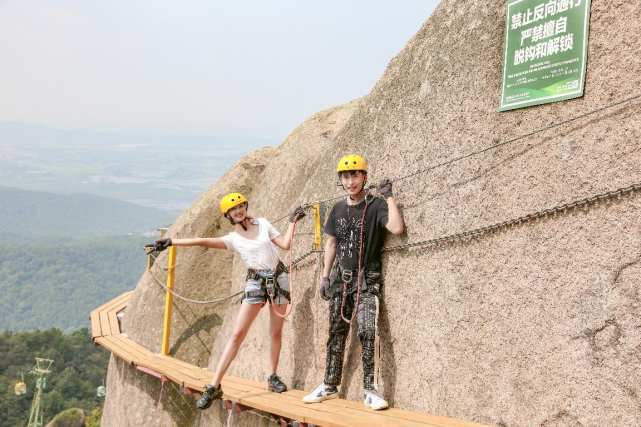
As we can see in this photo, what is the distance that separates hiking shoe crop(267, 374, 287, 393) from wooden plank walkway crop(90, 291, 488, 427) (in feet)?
0.23

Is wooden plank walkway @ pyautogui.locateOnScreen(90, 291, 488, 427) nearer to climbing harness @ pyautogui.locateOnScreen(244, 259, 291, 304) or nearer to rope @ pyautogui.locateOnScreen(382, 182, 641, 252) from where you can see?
climbing harness @ pyautogui.locateOnScreen(244, 259, 291, 304)

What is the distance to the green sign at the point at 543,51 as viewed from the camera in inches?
184

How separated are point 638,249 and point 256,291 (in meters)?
4.18

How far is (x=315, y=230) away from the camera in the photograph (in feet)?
24.8

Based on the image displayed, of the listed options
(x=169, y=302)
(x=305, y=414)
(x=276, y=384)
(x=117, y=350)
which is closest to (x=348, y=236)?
(x=305, y=414)

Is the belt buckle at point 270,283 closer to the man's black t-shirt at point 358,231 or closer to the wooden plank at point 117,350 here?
the man's black t-shirt at point 358,231

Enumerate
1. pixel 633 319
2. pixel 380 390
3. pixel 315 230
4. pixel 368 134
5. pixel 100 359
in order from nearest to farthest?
1. pixel 633 319
2. pixel 380 390
3. pixel 368 134
4. pixel 315 230
5. pixel 100 359

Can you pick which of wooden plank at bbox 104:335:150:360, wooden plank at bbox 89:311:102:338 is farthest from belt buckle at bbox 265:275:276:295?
wooden plank at bbox 89:311:102:338

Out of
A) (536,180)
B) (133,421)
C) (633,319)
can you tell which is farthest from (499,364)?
(133,421)

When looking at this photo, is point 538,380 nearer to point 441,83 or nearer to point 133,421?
point 441,83

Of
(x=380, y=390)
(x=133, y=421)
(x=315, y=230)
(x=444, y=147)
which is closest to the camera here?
(x=444, y=147)

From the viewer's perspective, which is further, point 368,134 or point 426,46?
point 368,134

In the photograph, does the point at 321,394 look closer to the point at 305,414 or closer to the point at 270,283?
the point at 305,414

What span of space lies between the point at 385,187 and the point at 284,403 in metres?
2.57
